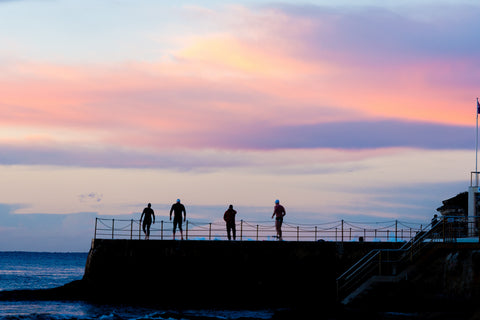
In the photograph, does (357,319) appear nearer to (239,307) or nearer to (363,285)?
(363,285)

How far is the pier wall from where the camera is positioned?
33.7m

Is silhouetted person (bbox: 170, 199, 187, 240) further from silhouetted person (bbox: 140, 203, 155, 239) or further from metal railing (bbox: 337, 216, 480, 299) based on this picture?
metal railing (bbox: 337, 216, 480, 299)

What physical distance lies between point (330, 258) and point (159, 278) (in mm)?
8125

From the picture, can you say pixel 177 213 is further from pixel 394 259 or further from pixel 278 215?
pixel 394 259

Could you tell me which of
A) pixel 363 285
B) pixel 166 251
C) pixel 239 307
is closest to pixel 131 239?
pixel 166 251

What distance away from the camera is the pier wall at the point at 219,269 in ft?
110

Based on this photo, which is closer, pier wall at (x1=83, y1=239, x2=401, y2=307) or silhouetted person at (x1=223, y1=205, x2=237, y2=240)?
pier wall at (x1=83, y1=239, x2=401, y2=307)

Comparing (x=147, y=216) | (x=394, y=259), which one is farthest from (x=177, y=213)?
(x=394, y=259)

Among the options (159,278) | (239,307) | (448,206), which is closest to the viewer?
(239,307)

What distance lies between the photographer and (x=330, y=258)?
1334 inches

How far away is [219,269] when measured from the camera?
3403cm

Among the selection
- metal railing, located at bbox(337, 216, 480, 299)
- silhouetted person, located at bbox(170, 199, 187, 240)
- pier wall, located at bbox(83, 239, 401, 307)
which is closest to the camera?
metal railing, located at bbox(337, 216, 480, 299)

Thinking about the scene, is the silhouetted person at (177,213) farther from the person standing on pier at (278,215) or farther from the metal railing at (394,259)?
the metal railing at (394,259)

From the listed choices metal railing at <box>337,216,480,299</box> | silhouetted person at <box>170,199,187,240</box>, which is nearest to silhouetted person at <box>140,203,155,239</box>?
silhouetted person at <box>170,199,187,240</box>
